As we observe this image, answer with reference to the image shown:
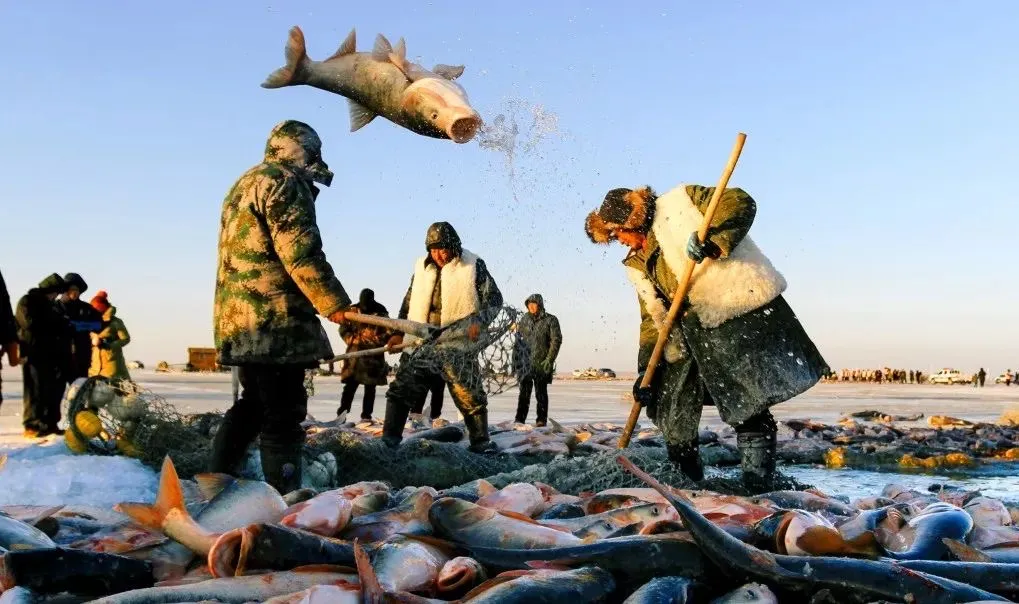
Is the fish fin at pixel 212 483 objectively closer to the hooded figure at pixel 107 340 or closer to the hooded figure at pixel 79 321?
the hooded figure at pixel 79 321

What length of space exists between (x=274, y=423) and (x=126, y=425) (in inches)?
95.1

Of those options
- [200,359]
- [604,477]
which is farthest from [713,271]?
[200,359]

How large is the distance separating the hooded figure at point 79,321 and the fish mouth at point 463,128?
6.99 m

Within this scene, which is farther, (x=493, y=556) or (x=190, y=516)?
(x=190, y=516)

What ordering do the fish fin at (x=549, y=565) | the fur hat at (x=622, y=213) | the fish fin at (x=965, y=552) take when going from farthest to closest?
the fur hat at (x=622, y=213) < the fish fin at (x=965, y=552) < the fish fin at (x=549, y=565)

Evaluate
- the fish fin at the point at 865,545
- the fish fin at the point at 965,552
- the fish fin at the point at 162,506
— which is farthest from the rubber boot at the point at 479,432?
the fish fin at the point at 865,545

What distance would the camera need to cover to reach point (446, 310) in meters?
8.36

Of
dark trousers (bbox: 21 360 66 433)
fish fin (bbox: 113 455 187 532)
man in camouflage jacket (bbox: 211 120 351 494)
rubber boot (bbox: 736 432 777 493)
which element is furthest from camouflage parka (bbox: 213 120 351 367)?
dark trousers (bbox: 21 360 66 433)

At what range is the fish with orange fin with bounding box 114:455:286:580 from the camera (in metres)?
3.08

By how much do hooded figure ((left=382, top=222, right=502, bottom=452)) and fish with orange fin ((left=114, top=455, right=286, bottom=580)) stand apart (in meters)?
4.37

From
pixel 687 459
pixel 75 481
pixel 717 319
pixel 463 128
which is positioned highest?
pixel 463 128

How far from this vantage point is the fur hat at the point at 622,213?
5816 mm

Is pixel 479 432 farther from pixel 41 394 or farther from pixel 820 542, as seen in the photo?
pixel 820 542

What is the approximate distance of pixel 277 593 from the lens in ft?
8.82
